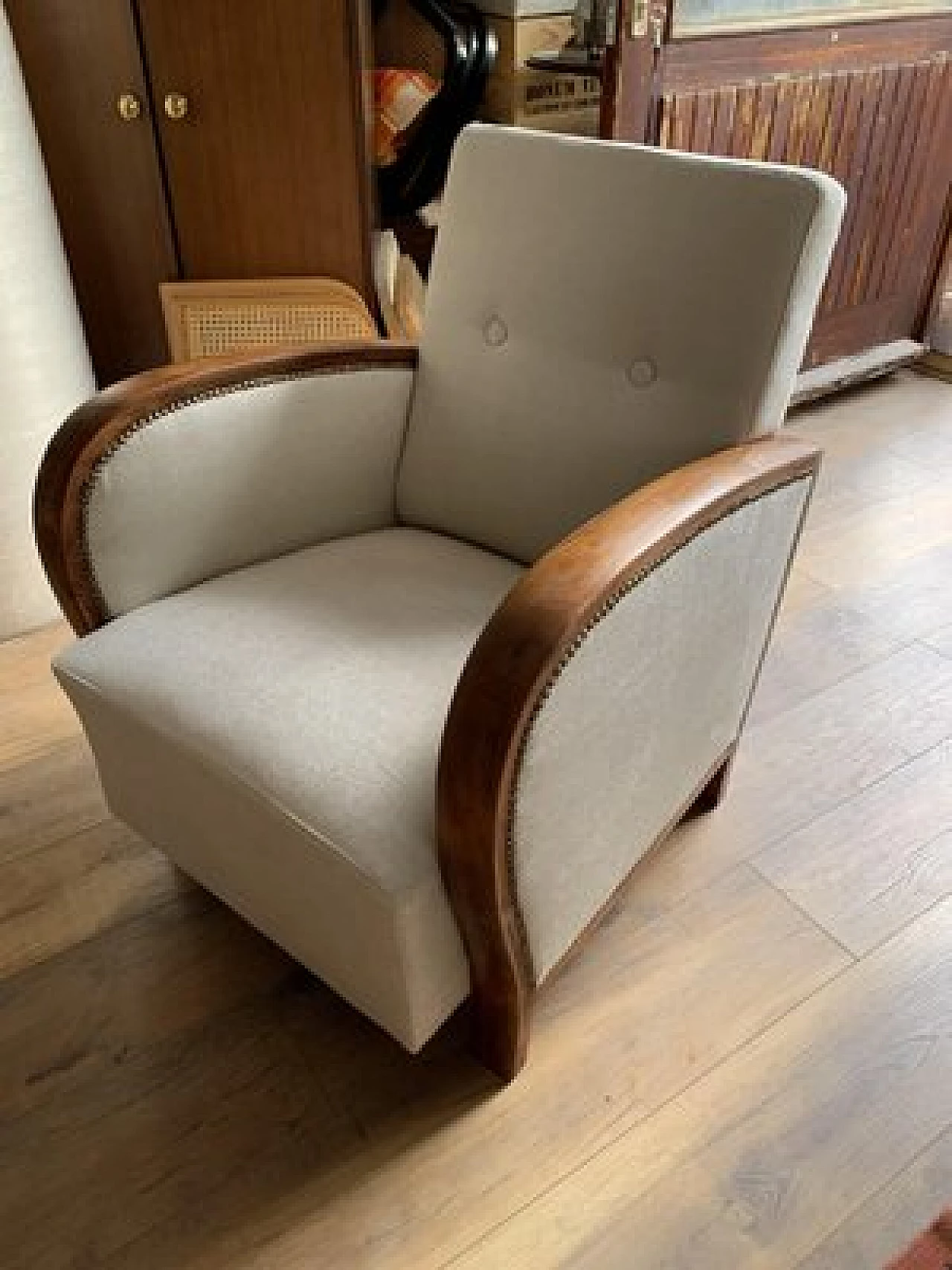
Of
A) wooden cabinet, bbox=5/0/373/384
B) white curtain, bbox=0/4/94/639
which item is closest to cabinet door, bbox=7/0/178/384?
wooden cabinet, bbox=5/0/373/384

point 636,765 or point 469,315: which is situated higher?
point 469,315

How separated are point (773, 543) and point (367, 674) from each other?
46 centimetres

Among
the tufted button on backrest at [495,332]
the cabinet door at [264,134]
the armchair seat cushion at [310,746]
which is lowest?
the armchair seat cushion at [310,746]

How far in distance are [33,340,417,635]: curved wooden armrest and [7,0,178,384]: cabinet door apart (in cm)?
74

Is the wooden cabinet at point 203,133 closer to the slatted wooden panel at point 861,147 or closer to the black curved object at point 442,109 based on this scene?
the black curved object at point 442,109

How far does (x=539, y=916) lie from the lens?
0.93m

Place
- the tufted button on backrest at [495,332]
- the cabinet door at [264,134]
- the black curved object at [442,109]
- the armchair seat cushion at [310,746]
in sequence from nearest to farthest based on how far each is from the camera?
the armchair seat cushion at [310,746] < the tufted button on backrest at [495,332] < the cabinet door at [264,134] < the black curved object at [442,109]

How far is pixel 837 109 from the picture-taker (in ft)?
6.72

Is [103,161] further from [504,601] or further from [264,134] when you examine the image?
[504,601]

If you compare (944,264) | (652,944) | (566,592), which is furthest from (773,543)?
(944,264)

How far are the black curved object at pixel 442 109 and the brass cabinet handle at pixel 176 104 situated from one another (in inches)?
13.5

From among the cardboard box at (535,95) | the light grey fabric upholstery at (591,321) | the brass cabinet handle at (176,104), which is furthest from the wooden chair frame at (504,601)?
the cardboard box at (535,95)

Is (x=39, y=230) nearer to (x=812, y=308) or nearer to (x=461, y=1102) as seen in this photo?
(x=812, y=308)

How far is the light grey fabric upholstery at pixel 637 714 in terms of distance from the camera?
806 millimetres
